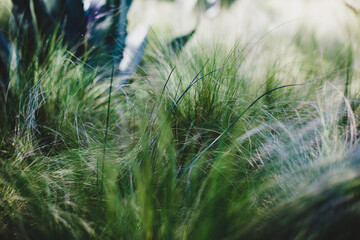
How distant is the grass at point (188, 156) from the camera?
607mm

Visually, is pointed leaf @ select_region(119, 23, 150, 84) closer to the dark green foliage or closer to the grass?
the grass

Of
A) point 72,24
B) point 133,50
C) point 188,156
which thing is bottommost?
point 188,156

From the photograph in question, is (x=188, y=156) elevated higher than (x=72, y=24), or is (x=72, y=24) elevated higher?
(x=72, y=24)

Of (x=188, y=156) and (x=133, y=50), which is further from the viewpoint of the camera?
(x=133, y=50)

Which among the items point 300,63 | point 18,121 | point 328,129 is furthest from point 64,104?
point 300,63

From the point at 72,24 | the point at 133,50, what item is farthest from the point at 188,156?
the point at 72,24

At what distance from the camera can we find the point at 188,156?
80cm

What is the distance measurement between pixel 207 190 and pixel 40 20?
37.4 inches

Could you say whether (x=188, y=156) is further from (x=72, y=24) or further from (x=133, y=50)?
(x=72, y=24)

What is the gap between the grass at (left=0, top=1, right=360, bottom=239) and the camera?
1.99ft

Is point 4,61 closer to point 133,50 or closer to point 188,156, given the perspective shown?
point 133,50

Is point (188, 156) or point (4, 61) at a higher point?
point (4, 61)

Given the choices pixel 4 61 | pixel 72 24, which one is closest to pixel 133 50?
pixel 72 24

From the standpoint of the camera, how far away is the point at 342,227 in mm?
608
